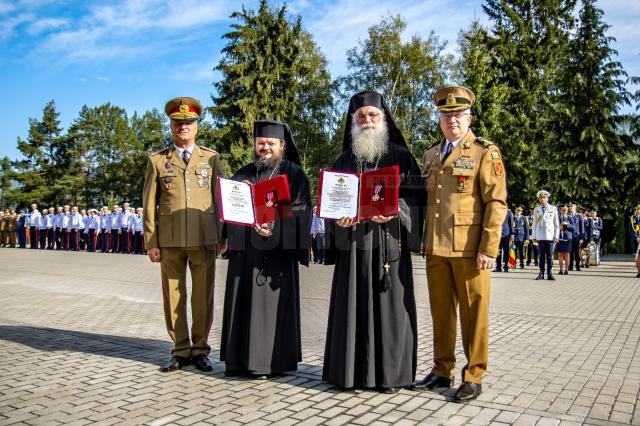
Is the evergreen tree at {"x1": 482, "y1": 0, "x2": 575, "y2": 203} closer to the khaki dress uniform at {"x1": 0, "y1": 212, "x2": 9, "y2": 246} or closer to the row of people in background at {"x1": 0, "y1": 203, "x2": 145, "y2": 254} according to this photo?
the row of people in background at {"x1": 0, "y1": 203, "x2": 145, "y2": 254}

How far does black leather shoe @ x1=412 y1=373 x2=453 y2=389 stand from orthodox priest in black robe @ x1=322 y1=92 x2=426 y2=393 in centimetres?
14

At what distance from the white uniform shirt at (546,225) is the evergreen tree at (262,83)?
70.6 ft

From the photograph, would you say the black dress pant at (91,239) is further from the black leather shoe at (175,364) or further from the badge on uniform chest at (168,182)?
the black leather shoe at (175,364)

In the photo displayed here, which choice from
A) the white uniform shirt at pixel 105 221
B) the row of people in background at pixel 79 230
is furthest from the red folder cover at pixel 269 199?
the white uniform shirt at pixel 105 221

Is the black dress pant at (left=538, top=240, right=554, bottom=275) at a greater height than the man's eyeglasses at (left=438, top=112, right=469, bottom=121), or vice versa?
the man's eyeglasses at (left=438, top=112, right=469, bottom=121)

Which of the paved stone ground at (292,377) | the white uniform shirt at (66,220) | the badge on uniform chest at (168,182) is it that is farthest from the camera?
the white uniform shirt at (66,220)

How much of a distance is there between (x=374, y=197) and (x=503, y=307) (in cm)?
598

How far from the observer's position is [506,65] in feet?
110

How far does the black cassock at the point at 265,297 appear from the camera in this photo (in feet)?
17.0

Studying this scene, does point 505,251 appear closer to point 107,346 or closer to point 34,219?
point 107,346

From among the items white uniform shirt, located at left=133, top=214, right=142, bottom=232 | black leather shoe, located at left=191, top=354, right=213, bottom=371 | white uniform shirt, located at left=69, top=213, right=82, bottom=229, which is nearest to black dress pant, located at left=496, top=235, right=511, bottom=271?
black leather shoe, located at left=191, top=354, right=213, bottom=371

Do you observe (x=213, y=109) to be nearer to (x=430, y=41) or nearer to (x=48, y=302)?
(x=430, y=41)

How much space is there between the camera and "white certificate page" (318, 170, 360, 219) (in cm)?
476

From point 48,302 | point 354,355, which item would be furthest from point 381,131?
point 48,302
